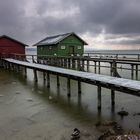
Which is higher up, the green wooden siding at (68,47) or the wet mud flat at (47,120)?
the green wooden siding at (68,47)

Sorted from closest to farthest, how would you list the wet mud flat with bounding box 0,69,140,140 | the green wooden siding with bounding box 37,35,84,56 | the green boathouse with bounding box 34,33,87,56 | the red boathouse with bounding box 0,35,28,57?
the wet mud flat with bounding box 0,69,140,140
the red boathouse with bounding box 0,35,28,57
the green boathouse with bounding box 34,33,87,56
the green wooden siding with bounding box 37,35,84,56

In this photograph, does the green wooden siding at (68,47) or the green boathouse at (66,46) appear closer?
the green boathouse at (66,46)

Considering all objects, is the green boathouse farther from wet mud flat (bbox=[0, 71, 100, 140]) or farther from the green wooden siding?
wet mud flat (bbox=[0, 71, 100, 140])

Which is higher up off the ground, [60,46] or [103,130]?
[60,46]

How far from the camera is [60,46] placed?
1357 inches

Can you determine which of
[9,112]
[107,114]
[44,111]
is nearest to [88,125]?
[107,114]

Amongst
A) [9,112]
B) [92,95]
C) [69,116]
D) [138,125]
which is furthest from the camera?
[92,95]

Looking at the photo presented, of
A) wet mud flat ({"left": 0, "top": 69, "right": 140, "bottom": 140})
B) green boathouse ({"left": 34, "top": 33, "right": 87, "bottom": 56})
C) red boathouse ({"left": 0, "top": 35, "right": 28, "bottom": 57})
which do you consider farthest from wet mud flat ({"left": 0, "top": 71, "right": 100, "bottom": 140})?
green boathouse ({"left": 34, "top": 33, "right": 87, "bottom": 56})

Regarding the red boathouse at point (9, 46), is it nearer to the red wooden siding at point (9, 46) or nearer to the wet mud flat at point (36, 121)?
the red wooden siding at point (9, 46)

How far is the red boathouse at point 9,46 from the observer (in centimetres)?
3307

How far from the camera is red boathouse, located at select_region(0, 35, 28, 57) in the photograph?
33.1 m

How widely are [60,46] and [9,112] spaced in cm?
2443

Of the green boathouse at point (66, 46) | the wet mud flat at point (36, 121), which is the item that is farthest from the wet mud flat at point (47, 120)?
the green boathouse at point (66, 46)

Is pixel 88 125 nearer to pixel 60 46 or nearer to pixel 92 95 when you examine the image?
pixel 92 95
